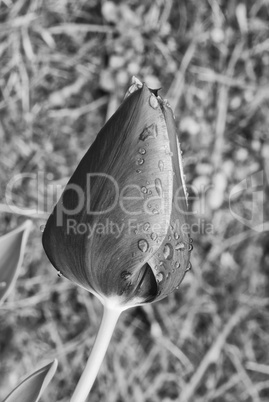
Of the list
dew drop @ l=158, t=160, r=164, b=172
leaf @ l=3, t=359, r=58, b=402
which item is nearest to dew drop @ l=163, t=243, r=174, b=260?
dew drop @ l=158, t=160, r=164, b=172

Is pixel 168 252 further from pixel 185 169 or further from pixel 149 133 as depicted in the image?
pixel 185 169

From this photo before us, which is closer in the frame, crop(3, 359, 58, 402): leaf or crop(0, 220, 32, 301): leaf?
crop(3, 359, 58, 402): leaf

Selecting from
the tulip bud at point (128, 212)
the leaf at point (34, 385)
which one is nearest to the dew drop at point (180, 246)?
the tulip bud at point (128, 212)

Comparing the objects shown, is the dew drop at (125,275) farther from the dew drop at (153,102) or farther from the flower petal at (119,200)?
the dew drop at (153,102)

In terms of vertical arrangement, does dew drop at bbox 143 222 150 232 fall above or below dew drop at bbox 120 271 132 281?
above

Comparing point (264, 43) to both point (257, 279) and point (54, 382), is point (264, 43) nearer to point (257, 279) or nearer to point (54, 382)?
point (257, 279)

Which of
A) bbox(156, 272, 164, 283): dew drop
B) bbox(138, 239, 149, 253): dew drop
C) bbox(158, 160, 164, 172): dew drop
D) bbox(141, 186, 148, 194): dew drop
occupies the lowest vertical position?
bbox(156, 272, 164, 283): dew drop

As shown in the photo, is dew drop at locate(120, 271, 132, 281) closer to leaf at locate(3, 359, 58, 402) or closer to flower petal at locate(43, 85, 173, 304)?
flower petal at locate(43, 85, 173, 304)
